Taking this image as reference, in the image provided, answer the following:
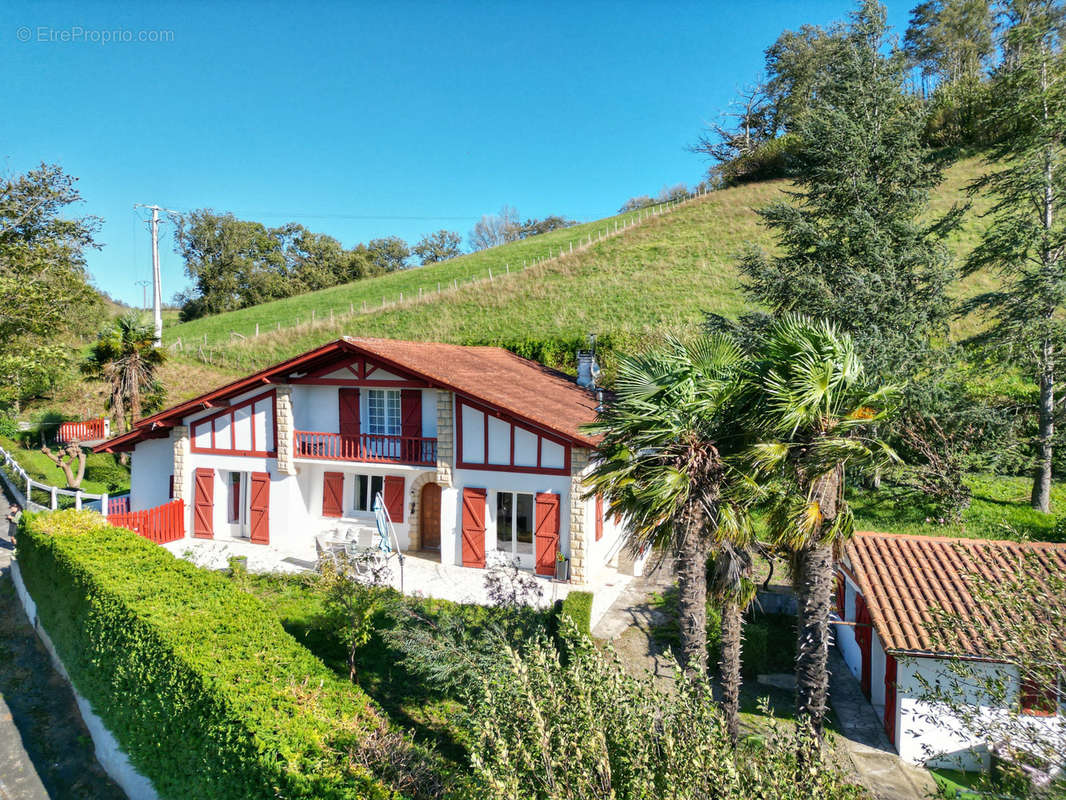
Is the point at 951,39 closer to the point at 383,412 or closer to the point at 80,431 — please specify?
the point at 383,412

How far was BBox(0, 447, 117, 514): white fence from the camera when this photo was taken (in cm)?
1712

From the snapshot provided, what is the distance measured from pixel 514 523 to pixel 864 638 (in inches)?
328

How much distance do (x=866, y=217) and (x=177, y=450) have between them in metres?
22.9

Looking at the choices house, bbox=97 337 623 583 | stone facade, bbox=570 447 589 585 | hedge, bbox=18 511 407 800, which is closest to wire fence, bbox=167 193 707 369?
house, bbox=97 337 623 583

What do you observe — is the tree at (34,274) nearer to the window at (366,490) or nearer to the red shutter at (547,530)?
the window at (366,490)

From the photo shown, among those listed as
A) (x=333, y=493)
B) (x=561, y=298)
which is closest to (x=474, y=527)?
(x=333, y=493)

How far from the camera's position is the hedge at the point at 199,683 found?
604 centimetres

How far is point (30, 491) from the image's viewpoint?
20094 millimetres

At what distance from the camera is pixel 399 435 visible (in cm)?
1714

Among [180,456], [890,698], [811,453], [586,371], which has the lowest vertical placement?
[890,698]

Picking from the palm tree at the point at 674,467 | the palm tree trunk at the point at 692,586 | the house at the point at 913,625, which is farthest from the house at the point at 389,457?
the palm tree trunk at the point at 692,586

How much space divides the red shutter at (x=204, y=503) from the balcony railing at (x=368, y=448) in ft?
11.4

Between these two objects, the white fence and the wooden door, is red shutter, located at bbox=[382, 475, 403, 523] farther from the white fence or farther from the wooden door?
the white fence

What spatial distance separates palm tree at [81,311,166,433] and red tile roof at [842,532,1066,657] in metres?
25.6
